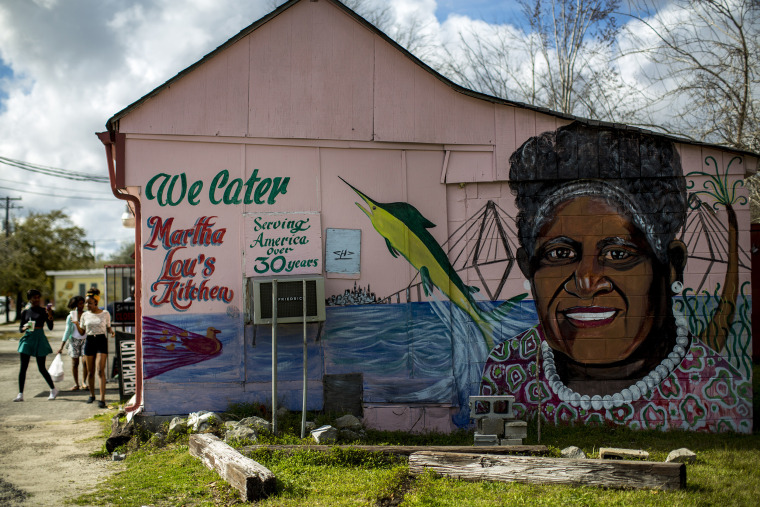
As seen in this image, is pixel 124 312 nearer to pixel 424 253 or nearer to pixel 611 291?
pixel 424 253

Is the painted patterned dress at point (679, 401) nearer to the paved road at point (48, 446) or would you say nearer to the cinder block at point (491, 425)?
the cinder block at point (491, 425)

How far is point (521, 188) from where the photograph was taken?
8.34m

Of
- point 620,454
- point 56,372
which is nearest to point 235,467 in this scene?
point 620,454

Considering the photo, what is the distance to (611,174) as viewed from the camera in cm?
827

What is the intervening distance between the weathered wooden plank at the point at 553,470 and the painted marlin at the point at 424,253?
2.39 meters

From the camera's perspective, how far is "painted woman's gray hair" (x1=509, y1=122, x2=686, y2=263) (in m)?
8.26

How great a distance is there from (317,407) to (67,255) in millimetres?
46622

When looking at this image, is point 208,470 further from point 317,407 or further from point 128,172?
point 128,172

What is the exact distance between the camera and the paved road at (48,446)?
6223 millimetres

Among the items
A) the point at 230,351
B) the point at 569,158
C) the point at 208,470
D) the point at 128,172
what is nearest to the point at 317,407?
the point at 230,351

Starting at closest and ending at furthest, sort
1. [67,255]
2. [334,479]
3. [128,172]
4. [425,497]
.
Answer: [425,497], [334,479], [128,172], [67,255]

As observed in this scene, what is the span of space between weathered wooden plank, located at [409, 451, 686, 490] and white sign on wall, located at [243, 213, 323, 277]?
2909 mm

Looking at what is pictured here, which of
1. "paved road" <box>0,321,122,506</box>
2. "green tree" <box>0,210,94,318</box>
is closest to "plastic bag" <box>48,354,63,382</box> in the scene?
"paved road" <box>0,321,122,506</box>

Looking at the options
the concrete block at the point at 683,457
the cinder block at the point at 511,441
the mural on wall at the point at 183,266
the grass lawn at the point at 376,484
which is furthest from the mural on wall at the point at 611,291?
the mural on wall at the point at 183,266
